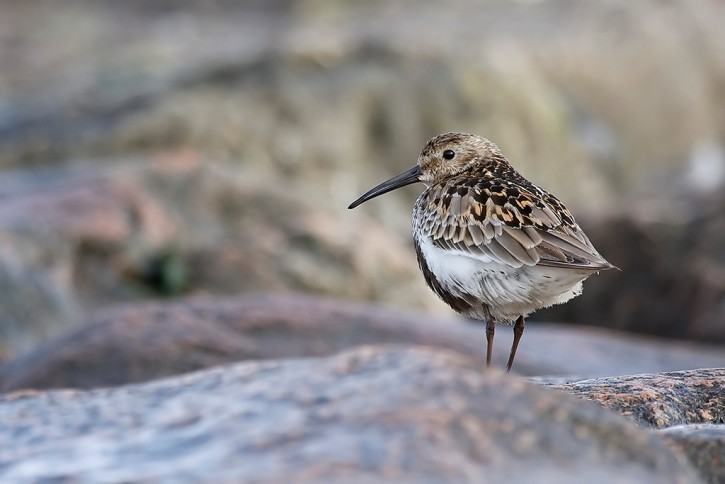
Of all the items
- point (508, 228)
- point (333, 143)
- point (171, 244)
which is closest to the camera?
point (508, 228)

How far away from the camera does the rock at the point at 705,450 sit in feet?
13.6

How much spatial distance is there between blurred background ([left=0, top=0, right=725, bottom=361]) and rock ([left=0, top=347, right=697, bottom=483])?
692cm

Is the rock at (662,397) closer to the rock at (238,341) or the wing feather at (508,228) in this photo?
the wing feather at (508,228)

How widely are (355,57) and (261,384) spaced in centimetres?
1684

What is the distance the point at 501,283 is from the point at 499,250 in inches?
7.7

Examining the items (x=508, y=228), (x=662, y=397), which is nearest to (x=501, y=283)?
(x=508, y=228)

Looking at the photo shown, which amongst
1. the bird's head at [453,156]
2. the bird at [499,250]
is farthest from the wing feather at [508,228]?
the bird's head at [453,156]

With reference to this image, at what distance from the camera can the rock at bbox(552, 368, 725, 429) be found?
5.45 metres

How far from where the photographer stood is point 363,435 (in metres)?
3.85

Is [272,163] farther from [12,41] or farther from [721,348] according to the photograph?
[12,41]

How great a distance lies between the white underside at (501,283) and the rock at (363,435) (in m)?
2.61

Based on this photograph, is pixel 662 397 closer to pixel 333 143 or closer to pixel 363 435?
pixel 363 435

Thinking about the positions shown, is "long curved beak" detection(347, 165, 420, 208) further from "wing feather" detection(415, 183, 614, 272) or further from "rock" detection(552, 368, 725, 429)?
"rock" detection(552, 368, 725, 429)

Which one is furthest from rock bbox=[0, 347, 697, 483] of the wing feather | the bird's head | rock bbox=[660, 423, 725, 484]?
the bird's head
